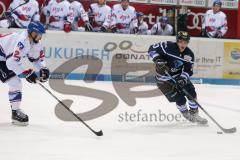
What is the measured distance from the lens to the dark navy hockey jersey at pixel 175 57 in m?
6.95

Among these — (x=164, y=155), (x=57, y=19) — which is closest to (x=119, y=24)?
(x=57, y=19)

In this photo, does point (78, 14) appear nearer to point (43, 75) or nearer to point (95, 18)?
point (95, 18)

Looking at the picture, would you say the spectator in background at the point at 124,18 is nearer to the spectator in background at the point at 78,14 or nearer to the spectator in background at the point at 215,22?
the spectator in background at the point at 78,14

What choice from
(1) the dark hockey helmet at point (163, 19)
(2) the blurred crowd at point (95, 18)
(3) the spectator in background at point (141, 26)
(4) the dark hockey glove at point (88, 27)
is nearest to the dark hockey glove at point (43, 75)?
(2) the blurred crowd at point (95, 18)

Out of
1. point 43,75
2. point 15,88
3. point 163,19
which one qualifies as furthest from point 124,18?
point 15,88

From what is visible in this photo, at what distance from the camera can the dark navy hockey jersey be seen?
274 inches

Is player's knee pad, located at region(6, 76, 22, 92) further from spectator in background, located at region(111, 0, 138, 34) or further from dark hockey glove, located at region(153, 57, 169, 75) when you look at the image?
spectator in background, located at region(111, 0, 138, 34)

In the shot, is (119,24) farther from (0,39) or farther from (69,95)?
(0,39)

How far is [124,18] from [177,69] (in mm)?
5282

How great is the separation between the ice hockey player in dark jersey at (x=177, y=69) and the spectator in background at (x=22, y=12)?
194 inches

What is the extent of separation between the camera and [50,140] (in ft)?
18.4

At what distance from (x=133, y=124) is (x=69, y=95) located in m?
2.18

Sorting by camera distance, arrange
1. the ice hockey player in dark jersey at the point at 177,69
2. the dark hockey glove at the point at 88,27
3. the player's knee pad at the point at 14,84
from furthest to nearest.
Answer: the dark hockey glove at the point at 88,27
the ice hockey player in dark jersey at the point at 177,69
the player's knee pad at the point at 14,84

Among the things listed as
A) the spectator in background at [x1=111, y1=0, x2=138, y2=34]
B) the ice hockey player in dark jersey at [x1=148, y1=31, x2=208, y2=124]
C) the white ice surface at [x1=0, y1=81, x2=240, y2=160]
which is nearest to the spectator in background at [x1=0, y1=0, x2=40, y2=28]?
the spectator in background at [x1=111, y1=0, x2=138, y2=34]
